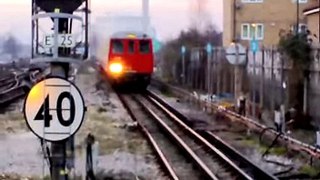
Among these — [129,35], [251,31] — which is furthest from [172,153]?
[251,31]

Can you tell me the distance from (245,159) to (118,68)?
25533 millimetres

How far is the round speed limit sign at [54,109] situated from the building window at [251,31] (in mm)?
49000

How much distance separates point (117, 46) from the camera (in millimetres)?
41844

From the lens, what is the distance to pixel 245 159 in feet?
53.6

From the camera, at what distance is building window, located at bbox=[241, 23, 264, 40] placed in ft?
182

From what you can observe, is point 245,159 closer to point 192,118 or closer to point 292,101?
point 292,101

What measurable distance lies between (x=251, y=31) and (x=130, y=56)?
15965mm

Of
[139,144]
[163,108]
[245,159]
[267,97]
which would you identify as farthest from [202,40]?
[245,159]

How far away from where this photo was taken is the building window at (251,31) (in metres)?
55.6

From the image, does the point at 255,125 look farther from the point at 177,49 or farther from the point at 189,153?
the point at 177,49

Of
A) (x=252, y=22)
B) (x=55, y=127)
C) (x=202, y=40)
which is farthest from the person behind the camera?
(x=202, y=40)

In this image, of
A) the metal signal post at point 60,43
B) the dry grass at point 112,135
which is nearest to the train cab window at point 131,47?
the dry grass at point 112,135

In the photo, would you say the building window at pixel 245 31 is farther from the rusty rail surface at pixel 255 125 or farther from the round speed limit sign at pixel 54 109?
the round speed limit sign at pixel 54 109

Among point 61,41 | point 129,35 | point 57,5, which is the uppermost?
point 129,35
